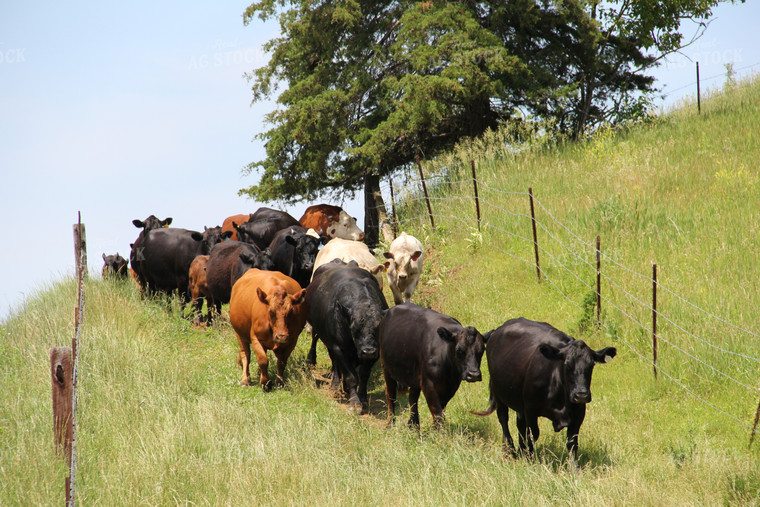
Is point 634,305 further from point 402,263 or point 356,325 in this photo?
point 356,325

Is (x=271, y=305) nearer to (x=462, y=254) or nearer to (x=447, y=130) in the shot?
(x=462, y=254)

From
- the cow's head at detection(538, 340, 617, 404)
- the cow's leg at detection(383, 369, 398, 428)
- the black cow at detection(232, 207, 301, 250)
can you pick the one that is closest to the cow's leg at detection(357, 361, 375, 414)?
the cow's leg at detection(383, 369, 398, 428)

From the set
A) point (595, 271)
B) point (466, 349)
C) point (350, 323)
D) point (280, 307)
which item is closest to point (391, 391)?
point (350, 323)

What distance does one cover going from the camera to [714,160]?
679 inches

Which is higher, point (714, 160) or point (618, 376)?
point (714, 160)

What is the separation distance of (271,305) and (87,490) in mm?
4329

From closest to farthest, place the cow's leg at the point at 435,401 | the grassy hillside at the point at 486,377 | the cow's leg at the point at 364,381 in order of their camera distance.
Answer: the grassy hillside at the point at 486,377, the cow's leg at the point at 435,401, the cow's leg at the point at 364,381

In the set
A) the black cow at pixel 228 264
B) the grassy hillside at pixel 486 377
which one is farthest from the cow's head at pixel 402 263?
the black cow at pixel 228 264

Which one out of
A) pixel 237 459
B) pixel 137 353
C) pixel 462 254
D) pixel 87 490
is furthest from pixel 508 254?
pixel 87 490

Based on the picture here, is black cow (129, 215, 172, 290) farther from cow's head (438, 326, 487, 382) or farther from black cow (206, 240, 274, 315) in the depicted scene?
cow's head (438, 326, 487, 382)

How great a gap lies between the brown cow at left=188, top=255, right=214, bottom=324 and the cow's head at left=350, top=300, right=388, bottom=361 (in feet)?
17.6

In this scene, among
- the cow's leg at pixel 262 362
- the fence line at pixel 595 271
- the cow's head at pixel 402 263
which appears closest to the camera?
the fence line at pixel 595 271

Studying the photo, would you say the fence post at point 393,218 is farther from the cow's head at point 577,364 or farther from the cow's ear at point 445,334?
the cow's head at point 577,364

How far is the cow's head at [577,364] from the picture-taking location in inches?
295
